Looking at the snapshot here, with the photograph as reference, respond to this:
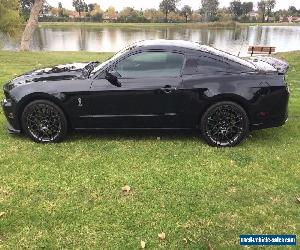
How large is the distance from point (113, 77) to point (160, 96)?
30.1 inches

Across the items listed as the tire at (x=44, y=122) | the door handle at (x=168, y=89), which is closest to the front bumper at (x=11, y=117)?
the tire at (x=44, y=122)

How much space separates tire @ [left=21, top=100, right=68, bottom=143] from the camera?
6.22 m

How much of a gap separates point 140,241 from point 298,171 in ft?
8.76

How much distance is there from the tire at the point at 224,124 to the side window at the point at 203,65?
54cm

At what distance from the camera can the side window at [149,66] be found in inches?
245

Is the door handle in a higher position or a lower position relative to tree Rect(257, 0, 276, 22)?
lower

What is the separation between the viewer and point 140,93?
616 cm

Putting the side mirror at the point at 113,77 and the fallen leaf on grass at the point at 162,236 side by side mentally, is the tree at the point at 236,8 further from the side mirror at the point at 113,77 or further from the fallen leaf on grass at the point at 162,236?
the fallen leaf on grass at the point at 162,236

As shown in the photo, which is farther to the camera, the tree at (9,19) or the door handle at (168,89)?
the tree at (9,19)

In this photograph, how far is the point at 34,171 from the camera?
18.0ft

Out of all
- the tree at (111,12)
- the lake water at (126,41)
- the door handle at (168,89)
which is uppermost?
the tree at (111,12)

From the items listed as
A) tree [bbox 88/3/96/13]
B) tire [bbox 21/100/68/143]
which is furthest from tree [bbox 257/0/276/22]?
tire [bbox 21/100/68/143]

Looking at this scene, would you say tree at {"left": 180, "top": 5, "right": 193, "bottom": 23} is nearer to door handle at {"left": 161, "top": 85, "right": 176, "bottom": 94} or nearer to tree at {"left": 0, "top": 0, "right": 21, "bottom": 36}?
tree at {"left": 0, "top": 0, "right": 21, "bottom": 36}

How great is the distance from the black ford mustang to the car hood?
0.12 ft
